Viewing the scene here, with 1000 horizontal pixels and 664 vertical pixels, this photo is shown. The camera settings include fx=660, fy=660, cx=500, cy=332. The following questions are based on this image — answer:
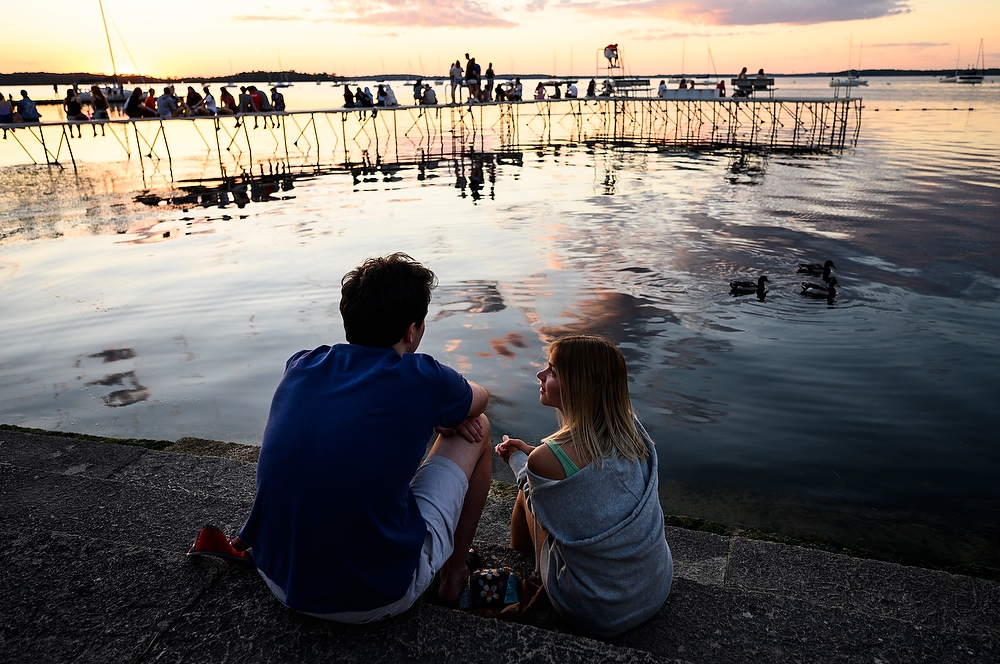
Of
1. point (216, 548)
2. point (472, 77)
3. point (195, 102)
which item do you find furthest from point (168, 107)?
point (216, 548)

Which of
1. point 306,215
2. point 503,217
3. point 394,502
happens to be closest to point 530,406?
point 394,502

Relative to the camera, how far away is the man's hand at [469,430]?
2.59m

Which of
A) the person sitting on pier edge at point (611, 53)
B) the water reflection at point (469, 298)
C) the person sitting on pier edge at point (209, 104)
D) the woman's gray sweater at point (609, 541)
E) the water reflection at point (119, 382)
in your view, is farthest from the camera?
the person sitting on pier edge at point (611, 53)

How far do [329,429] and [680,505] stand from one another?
3.01 meters

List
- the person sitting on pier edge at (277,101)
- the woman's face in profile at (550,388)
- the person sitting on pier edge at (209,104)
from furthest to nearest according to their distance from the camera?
1. the person sitting on pier edge at (277,101)
2. the person sitting on pier edge at (209,104)
3. the woman's face in profile at (550,388)

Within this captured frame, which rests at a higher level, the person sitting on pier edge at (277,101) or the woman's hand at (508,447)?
the person sitting on pier edge at (277,101)

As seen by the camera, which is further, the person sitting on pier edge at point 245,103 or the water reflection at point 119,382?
the person sitting on pier edge at point 245,103

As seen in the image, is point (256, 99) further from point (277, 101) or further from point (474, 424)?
point (474, 424)

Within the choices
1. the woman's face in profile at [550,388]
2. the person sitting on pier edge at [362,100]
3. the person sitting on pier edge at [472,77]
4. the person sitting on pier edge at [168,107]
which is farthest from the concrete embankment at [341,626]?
the person sitting on pier edge at [472,77]

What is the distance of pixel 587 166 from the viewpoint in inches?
821

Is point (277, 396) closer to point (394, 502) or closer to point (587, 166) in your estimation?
point (394, 502)

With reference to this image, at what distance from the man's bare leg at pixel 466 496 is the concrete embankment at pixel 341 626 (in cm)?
24

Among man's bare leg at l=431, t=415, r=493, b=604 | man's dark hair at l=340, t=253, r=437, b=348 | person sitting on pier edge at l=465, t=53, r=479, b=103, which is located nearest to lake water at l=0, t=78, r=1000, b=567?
man's bare leg at l=431, t=415, r=493, b=604

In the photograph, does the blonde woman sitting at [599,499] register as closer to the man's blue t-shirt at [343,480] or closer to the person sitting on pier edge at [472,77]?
the man's blue t-shirt at [343,480]
